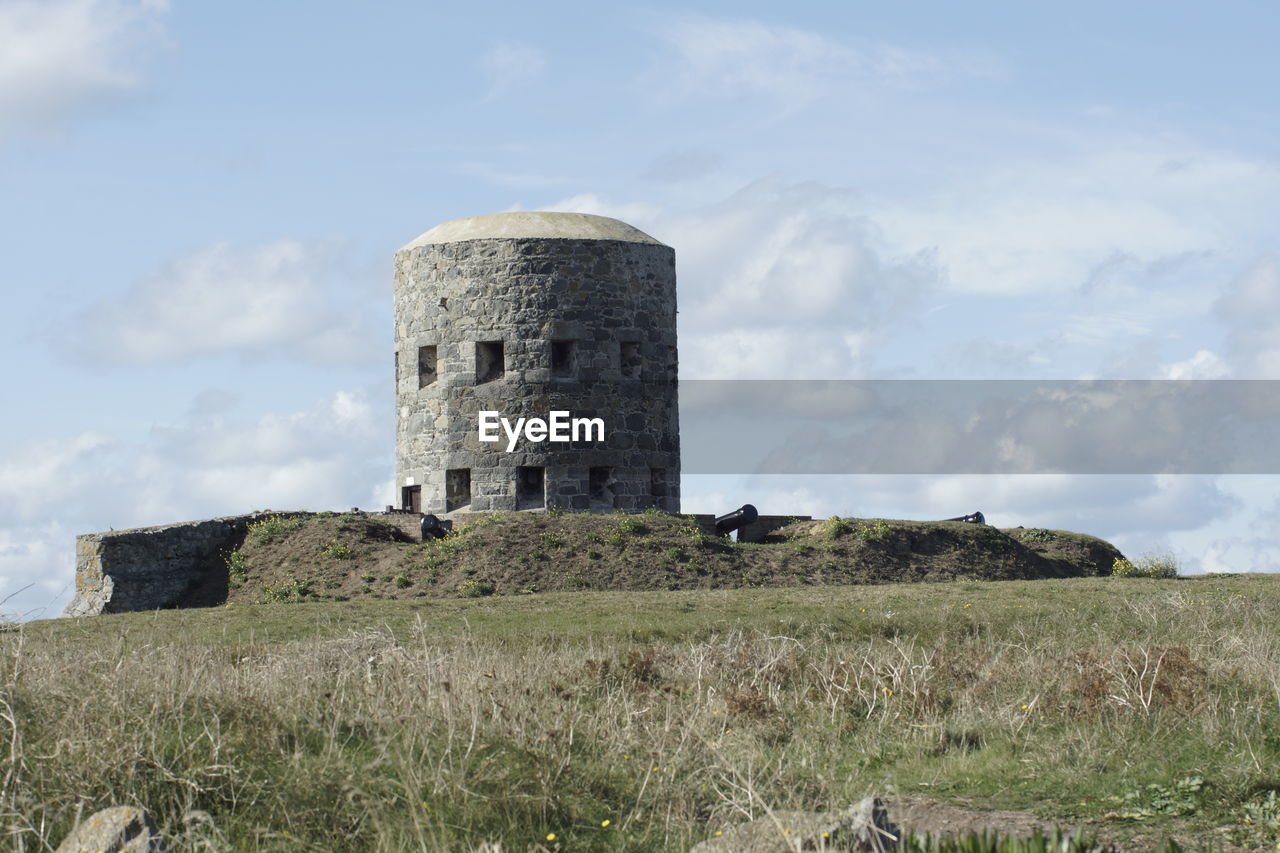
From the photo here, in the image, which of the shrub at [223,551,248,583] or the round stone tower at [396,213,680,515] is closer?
the shrub at [223,551,248,583]

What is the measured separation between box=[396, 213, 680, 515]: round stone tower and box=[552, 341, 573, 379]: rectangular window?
30 mm

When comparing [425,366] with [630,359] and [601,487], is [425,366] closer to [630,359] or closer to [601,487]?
[630,359]

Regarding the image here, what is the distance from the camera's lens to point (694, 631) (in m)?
16.1

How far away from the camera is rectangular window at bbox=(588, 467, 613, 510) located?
3039 centimetres

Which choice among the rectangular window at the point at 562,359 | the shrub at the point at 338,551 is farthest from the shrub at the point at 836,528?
the shrub at the point at 338,551

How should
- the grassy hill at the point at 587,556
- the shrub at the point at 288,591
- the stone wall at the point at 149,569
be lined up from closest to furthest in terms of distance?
1. the shrub at the point at 288,591
2. the grassy hill at the point at 587,556
3. the stone wall at the point at 149,569

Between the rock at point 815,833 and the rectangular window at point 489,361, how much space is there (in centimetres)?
2340

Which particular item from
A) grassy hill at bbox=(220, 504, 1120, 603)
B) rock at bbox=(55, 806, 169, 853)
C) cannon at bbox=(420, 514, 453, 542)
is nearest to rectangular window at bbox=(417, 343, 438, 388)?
grassy hill at bbox=(220, 504, 1120, 603)

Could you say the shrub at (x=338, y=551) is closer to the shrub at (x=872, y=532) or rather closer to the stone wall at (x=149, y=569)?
the stone wall at (x=149, y=569)

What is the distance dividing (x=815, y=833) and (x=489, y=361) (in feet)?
79.4

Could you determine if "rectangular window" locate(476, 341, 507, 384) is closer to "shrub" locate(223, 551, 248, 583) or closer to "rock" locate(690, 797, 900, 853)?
"shrub" locate(223, 551, 248, 583)

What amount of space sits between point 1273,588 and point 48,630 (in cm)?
1747

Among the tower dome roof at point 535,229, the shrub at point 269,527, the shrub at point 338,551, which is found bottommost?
the shrub at point 338,551

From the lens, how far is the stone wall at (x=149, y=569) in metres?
24.4
